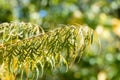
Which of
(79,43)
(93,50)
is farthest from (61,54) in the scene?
(93,50)

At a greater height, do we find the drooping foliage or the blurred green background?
the blurred green background

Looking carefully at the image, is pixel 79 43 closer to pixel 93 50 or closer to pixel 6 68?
pixel 6 68

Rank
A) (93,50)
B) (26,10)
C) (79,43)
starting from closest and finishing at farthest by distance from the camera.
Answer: (79,43) < (93,50) < (26,10)

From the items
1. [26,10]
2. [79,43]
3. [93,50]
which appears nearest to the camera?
[79,43]

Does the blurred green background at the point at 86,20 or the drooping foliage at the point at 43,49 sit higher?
the blurred green background at the point at 86,20

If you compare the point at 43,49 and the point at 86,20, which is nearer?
the point at 43,49

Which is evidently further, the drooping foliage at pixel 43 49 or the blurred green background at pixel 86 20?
the blurred green background at pixel 86 20

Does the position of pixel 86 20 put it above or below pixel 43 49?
above

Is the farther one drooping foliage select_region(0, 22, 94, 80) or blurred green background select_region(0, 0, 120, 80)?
blurred green background select_region(0, 0, 120, 80)
